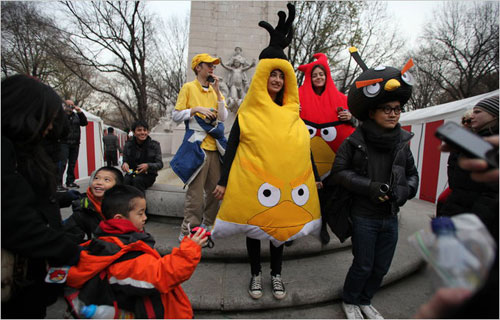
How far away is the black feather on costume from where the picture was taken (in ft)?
6.43

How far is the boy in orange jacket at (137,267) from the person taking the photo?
133 cm

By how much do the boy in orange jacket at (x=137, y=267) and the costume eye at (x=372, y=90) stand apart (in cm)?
158

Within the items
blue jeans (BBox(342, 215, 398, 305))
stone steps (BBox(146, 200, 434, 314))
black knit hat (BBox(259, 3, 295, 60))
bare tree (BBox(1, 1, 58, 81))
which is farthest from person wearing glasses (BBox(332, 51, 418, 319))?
bare tree (BBox(1, 1, 58, 81))

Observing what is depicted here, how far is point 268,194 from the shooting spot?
6.25 ft

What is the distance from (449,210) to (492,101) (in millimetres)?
804

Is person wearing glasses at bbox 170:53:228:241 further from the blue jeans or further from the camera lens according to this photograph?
the camera lens

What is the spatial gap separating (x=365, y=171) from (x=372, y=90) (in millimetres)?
616

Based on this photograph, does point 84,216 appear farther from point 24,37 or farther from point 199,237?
point 24,37

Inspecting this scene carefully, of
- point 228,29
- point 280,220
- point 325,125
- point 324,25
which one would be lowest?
point 280,220

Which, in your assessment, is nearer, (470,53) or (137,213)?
(137,213)

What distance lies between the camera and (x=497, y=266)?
2.29 feet

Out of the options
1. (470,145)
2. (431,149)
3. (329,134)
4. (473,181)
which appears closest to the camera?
(470,145)

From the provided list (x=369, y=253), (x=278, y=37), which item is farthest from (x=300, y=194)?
(x=278, y=37)

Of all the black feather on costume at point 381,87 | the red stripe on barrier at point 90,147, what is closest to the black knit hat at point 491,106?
the black feather on costume at point 381,87
